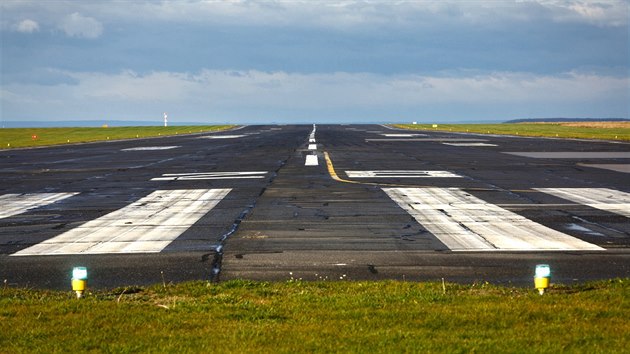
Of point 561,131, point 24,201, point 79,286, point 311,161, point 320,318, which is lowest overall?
point 24,201

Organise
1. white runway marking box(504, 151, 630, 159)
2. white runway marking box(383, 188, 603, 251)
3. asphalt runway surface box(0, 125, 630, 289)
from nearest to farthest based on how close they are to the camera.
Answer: asphalt runway surface box(0, 125, 630, 289)
white runway marking box(383, 188, 603, 251)
white runway marking box(504, 151, 630, 159)

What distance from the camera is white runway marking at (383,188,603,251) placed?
15297 mm

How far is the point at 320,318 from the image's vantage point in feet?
30.6

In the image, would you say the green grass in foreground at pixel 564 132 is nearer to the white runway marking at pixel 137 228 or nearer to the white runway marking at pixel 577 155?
the white runway marking at pixel 577 155

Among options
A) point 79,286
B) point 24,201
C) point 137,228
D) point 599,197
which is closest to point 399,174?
point 599,197

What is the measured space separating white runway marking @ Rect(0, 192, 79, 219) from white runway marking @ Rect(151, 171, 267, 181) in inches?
246

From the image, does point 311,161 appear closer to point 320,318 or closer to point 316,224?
point 316,224

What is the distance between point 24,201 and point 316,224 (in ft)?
38.2

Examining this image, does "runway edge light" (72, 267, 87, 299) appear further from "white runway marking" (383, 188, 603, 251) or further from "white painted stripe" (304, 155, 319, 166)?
"white painted stripe" (304, 155, 319, 166)

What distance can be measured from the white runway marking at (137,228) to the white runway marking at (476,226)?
229 inches

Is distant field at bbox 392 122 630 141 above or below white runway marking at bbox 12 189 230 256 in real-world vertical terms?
above

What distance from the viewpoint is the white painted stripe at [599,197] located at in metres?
21.7

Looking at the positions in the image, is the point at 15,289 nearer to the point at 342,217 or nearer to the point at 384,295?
the point at 384,295

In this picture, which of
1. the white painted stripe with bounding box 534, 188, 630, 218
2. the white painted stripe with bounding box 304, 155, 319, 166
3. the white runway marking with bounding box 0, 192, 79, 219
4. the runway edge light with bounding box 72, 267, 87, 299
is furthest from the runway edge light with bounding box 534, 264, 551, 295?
the white painted stripe with bounding box 304, 155, 319, 166
